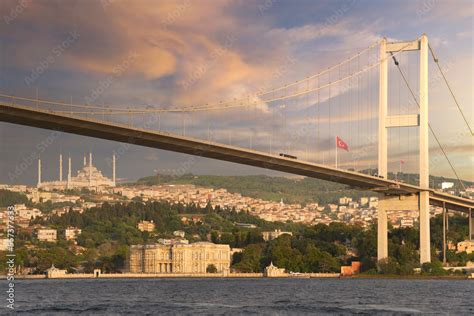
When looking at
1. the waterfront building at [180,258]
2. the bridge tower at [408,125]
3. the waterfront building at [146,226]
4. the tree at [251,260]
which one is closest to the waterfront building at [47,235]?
the waterfront building at [146,226]

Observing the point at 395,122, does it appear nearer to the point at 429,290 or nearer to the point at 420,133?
the point at 420,133

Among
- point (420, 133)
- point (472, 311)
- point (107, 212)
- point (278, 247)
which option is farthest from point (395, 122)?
point (107, 212)

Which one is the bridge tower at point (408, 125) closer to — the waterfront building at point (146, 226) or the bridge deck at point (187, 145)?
the bridge deck at point (187, 145)

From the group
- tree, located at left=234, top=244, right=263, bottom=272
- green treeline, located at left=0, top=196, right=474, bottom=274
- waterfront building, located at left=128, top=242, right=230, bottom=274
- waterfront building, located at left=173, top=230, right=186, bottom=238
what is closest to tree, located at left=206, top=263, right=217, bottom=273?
waterfront building, located at left=128, top=242, right=230, bottom=274

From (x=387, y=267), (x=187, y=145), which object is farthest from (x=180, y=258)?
(x=187, y=145)

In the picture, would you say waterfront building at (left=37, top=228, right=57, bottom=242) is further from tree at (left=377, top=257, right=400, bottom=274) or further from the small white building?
tree at (left=377, top=257, right=400, bottom=274)

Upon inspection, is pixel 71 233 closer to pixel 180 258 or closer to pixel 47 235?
pixel 47 235
